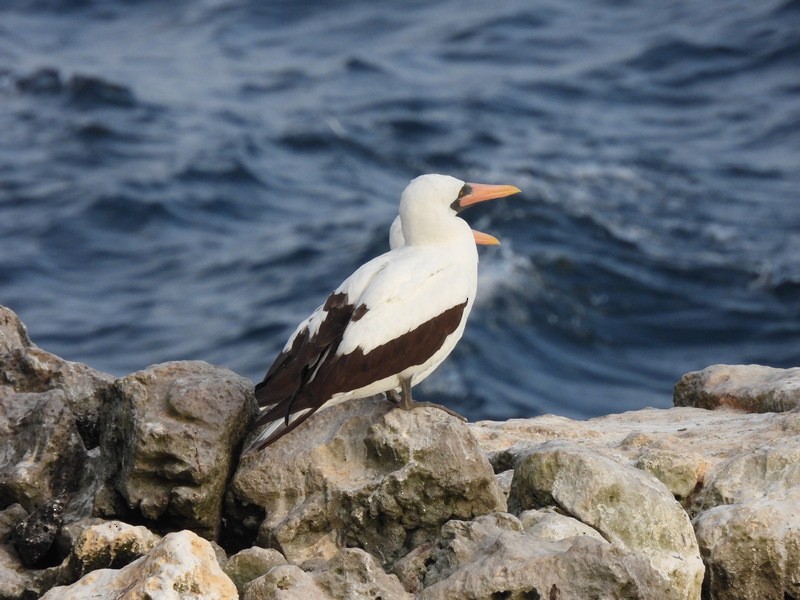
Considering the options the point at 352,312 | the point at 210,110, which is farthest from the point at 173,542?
the point at 210,110

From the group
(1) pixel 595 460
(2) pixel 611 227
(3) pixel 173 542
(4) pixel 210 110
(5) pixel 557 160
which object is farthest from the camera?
(4) pixel 210 110

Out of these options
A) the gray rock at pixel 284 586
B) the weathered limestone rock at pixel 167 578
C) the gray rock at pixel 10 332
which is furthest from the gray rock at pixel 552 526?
the gray rock at pixel 10 332

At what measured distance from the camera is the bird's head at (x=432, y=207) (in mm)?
7906

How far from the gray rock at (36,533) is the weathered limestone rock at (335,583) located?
60.0 inches

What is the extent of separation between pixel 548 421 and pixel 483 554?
307 cm

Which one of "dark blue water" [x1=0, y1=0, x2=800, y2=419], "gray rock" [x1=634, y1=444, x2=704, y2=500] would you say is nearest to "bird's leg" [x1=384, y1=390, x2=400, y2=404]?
"gray rock" [x1=634, y1=444, x2=704, y2=500]

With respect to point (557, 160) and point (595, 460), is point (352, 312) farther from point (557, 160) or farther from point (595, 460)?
point (557, 160)

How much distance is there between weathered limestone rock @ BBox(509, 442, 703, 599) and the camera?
21.0 ft

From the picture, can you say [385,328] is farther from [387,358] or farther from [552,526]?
[552,526]

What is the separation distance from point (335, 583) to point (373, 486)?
3.07ft

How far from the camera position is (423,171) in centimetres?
2291

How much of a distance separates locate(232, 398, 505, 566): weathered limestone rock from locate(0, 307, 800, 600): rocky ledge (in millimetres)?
10

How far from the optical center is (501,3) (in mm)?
32094

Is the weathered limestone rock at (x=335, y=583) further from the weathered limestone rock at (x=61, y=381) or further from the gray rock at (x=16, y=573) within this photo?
the weathered limestone rock at (x=61, y=381)
